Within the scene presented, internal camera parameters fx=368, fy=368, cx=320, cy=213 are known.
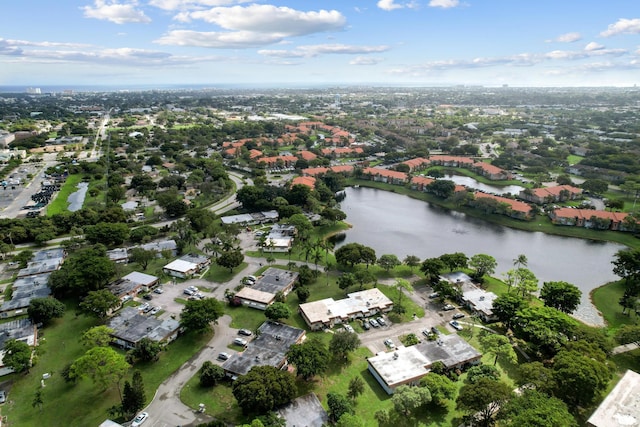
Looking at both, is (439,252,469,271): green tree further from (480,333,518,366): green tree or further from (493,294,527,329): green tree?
(480,333,518,366): green tree

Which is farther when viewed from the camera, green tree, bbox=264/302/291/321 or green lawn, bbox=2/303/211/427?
green tree, bbox=264/302/291/321

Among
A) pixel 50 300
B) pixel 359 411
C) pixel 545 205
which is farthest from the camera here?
pixel 545 205

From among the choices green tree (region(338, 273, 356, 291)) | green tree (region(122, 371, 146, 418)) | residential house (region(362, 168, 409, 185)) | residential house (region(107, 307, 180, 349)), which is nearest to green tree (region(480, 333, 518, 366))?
green tree (region(338, 273, 356, 291))

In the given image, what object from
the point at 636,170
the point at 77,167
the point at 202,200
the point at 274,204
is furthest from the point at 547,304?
the point at 77,167

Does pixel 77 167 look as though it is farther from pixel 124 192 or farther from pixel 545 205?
pixel 545 205

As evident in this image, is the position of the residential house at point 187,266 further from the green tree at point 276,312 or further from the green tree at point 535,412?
the green tree at point 535,412

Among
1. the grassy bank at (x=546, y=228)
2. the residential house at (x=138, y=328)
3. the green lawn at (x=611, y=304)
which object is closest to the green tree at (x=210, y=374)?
the residential house at (x=138, y=328)
